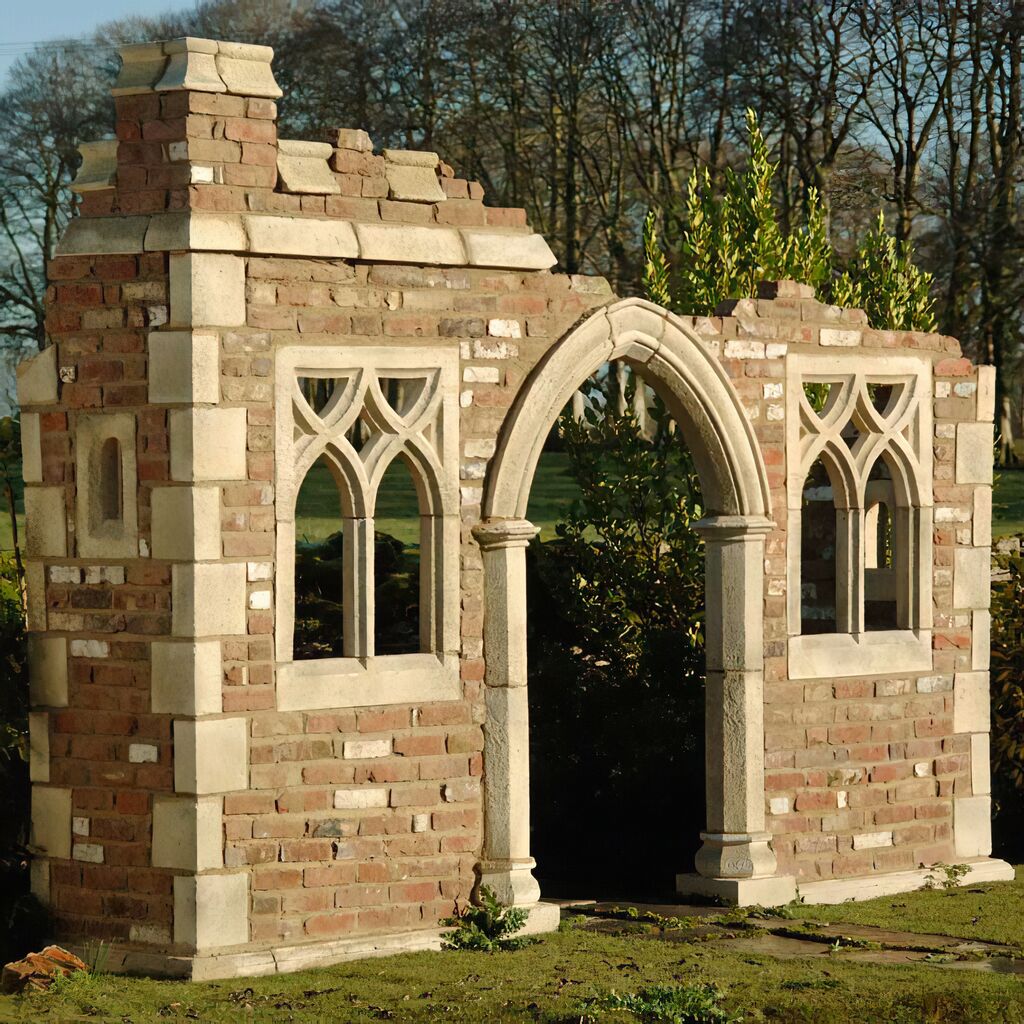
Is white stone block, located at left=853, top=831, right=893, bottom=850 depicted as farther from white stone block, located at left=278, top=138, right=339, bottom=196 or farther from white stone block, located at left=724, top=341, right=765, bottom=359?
white stone block, located at left=278, top=138, right=339, bottom=196

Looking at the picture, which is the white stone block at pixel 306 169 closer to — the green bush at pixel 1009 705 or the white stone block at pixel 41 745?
the white stone block at pixel 41 745

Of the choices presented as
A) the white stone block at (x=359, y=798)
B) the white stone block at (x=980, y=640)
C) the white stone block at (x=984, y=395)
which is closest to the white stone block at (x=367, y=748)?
the white stone block at (x=359, y=798)

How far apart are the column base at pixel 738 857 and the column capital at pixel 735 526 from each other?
1456mm

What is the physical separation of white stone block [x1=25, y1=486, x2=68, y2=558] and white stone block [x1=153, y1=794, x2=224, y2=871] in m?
1.17

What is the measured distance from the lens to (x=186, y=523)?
7.38m

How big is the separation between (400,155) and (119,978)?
3707 millimetres

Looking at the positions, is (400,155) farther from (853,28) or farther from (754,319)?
(853,28)

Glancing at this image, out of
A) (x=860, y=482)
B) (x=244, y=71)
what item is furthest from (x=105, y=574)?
(x=860, y=482)

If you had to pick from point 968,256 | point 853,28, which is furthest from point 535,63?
point 968,256

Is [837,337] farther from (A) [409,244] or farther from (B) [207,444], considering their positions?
(B) [207,444]

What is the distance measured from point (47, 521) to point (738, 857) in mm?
3644

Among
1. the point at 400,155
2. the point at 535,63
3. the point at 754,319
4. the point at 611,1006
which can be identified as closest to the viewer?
the point at 611,1006

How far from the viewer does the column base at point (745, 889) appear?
8727 millimetres

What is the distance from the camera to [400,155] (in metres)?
8.05
